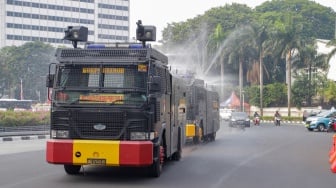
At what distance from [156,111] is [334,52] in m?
45.3

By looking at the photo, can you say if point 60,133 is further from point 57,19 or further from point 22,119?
point 57,19

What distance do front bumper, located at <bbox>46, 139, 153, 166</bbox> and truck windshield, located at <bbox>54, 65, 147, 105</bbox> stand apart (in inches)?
34.3

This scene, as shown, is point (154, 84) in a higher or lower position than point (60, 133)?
higher

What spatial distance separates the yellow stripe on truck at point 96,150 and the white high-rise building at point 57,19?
105 metres

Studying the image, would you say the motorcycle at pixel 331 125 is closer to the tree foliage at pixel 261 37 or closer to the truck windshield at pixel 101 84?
the tree foliage at pixel 261 37

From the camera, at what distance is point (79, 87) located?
11.8 meters

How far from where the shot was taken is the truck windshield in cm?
1163

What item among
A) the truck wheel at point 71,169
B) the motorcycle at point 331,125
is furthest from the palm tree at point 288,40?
the truck wheel at point 71,169

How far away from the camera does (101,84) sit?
11.8 m

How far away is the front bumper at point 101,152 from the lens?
11.4 metres

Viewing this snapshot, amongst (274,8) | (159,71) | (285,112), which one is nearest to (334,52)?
(285,112)

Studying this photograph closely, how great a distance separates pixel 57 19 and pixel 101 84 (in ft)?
383

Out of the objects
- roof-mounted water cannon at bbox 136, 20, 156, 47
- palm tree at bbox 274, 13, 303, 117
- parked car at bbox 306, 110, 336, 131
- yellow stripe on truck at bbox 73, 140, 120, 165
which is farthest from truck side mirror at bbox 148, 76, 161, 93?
palm tree at bbox 274, 13, 303, 117

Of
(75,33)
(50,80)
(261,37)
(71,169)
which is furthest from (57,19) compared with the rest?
(50,80)
